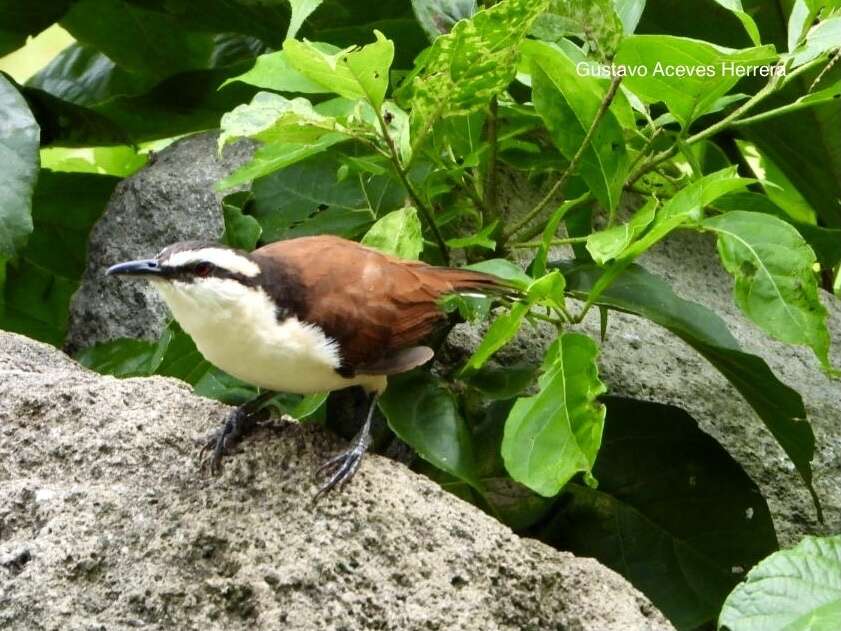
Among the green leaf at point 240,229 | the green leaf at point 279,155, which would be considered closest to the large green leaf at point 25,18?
the green leaf at point 240,229

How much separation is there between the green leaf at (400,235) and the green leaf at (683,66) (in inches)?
22.5

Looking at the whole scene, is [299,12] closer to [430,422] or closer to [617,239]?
[617,239]

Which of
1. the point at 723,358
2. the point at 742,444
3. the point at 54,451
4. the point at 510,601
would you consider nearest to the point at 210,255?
the point at 54,451

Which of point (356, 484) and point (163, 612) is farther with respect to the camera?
point (356, 484)

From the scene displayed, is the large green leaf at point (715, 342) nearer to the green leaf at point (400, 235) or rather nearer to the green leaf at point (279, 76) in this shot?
the green leaf at point (400, 235)

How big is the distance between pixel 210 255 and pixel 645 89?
1.00 meters

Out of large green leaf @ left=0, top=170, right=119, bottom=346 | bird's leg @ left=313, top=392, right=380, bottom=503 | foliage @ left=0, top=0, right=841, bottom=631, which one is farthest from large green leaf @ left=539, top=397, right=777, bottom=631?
large green leaf @ left=0, top=170, right=119, bottom=346

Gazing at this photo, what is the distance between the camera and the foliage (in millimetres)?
2506

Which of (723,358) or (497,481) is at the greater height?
(723,358)

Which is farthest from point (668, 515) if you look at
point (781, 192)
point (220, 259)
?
point (781, 192)

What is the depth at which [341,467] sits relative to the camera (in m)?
2.34

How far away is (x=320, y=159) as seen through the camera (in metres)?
3.29

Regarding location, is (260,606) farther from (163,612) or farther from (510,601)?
(510,601)

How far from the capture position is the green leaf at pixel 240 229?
304 cm
